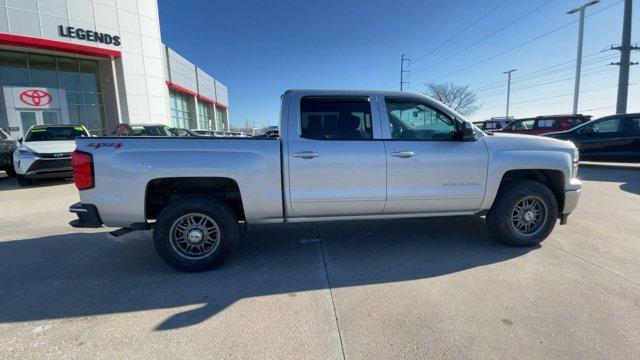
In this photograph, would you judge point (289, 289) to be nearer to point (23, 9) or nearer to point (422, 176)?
point (422, 176)

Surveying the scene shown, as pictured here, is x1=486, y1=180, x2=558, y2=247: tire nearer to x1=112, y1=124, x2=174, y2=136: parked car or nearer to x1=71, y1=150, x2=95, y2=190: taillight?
x1=71, y1=150, x2=95, y2=190: taillight

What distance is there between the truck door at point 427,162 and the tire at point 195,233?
1854 millimetres

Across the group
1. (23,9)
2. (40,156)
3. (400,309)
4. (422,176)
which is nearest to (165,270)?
(400,309)

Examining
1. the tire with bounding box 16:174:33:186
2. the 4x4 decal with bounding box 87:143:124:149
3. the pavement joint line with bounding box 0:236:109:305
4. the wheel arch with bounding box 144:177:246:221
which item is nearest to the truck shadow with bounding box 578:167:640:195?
the wheel arch with bounding box 144:177:246:221

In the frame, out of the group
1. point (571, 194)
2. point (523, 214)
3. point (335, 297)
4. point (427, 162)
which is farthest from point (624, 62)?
point (335, 297)

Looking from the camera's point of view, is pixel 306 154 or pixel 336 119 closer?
pixel 306 154

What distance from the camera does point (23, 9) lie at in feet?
57.0

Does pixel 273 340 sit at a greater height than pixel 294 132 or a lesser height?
lesser

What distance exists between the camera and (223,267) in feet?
12.4

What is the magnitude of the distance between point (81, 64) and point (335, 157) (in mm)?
24804

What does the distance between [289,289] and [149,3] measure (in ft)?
89.5

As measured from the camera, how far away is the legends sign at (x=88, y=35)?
18844 millimetres

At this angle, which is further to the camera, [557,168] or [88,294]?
[557,168]

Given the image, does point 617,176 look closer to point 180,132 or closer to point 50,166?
point 50,166
